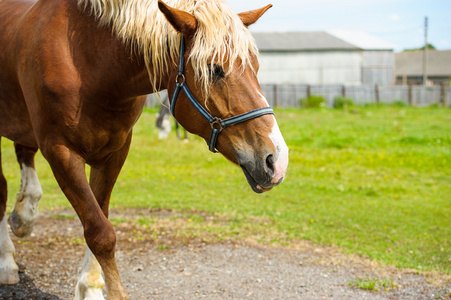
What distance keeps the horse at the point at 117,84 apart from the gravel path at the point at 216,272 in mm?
1089

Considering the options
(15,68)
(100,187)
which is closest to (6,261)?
(100,187)

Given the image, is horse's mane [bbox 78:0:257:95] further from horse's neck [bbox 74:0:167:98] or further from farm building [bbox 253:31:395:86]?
farm building [bbox 253:31:395:86]

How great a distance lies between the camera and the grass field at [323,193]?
19.0 feet

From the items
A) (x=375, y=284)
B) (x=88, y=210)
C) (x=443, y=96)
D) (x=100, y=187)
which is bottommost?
(x=443, y=96)

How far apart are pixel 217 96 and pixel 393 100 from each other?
30276mm

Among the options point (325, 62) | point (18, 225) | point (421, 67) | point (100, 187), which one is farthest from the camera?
point (421, 67)

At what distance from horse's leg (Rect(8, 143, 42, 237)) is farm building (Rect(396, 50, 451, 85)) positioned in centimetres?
5190

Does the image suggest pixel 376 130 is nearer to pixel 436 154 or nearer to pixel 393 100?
pixel 436 154

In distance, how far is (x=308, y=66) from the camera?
38.2m

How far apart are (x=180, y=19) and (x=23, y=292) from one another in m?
2.84

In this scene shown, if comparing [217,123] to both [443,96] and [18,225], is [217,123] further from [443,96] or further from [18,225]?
[443,96]

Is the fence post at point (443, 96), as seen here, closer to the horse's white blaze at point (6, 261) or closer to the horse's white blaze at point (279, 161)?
the horse's white blaze at point (6, 261)

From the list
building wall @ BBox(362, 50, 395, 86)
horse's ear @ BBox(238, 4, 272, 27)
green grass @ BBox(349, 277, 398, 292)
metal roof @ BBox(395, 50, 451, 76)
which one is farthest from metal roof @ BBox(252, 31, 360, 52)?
horse's ear @ BBox(238, 4, 272, 27)

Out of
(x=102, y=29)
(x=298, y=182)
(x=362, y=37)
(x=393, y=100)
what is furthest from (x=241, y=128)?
(x=362, y=37)
